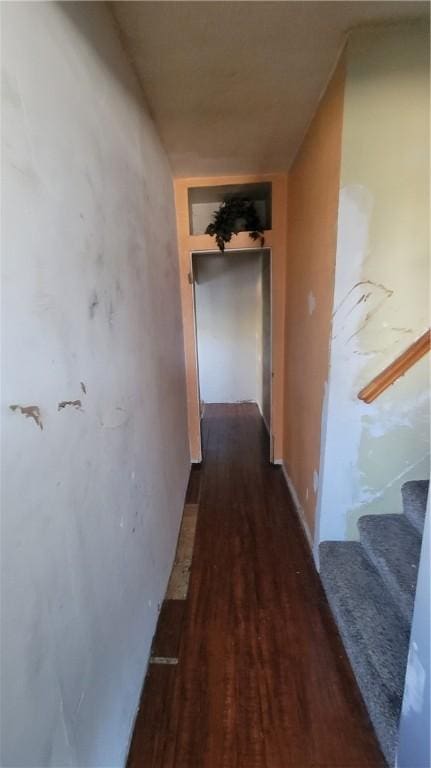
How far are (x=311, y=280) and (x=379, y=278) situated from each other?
0.48 m

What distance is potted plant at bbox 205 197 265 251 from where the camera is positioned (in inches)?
104

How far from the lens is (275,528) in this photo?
220 cm

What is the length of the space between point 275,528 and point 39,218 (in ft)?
7.11

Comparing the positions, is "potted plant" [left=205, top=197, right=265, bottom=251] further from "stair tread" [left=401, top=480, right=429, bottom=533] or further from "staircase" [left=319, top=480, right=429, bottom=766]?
"staircase" [left=319, top=480, right=429, bottom=766]

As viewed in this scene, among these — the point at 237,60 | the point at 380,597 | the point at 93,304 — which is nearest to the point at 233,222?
the point at 237,60

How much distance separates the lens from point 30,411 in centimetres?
63

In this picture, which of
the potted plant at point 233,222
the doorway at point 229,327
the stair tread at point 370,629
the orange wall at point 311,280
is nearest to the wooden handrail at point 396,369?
the orange wall at point 311,280

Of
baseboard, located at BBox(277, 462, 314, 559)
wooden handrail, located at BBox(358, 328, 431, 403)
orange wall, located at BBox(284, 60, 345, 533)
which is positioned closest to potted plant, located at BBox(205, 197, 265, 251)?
orange wall, located at BBox(284, 60, 345, 533)

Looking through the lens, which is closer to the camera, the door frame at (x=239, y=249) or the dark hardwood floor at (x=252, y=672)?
the dark hardwood floor at (x=252, y=672)

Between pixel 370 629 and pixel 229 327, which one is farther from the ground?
pixel 229 327

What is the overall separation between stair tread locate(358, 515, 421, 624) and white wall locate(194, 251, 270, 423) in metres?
2.59

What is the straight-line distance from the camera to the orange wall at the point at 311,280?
4.99ft

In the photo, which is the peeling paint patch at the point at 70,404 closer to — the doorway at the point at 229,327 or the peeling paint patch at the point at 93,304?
the peeling paint patch at the point at 93,304

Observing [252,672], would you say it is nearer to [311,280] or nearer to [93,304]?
[93,304]
